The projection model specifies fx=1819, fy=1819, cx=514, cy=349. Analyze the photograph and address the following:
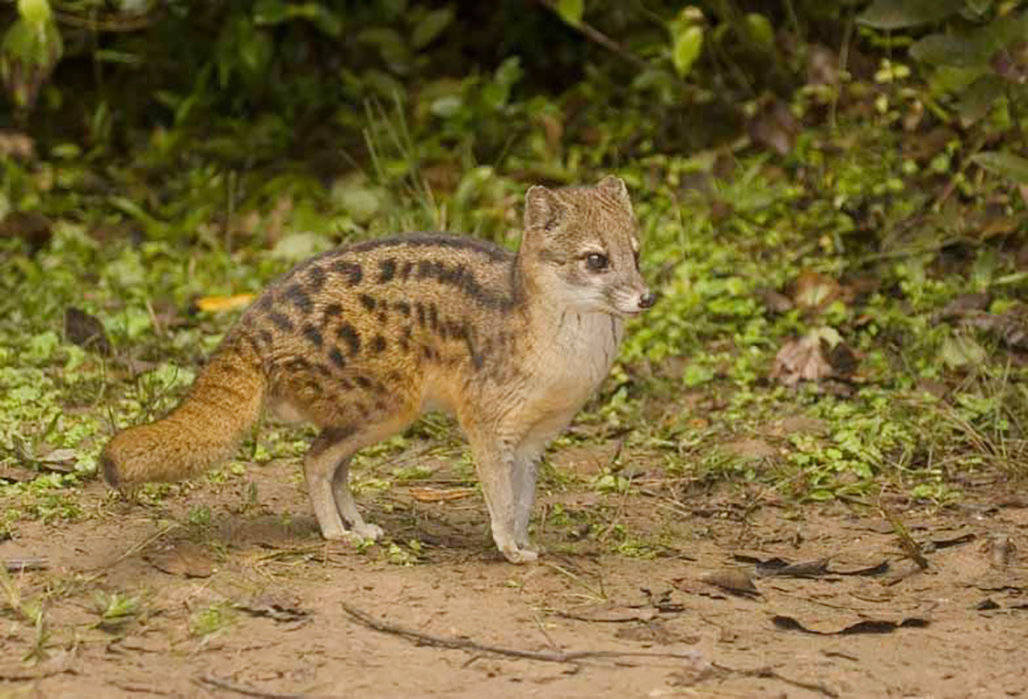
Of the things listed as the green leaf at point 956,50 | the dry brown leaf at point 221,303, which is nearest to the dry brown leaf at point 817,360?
the green leaf at point 956,50

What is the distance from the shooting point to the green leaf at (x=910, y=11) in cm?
760

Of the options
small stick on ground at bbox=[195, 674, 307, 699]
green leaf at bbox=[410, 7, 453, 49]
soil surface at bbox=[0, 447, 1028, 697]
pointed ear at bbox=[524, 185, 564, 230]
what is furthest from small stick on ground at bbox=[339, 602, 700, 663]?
green leaf at bbox=[410, 7, 453, 49]

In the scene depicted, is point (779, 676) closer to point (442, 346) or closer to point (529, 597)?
point (529, 597)

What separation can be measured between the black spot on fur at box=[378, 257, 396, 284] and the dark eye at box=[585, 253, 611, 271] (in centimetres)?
68

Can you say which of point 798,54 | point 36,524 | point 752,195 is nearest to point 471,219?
point 752,195

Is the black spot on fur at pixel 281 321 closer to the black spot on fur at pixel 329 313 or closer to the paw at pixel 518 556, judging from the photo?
the black spot on fur at pixel 329 313

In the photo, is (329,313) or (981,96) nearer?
(329,313)

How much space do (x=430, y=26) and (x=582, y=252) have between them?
4341 millimetres

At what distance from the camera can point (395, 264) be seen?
20.2ft

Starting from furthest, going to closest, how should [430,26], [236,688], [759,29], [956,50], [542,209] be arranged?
1. [430,26]
2. [759,29]
3. [956,50]
4. [542,209]
5. [236,688]

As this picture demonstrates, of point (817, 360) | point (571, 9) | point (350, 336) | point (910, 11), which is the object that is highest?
point (910, 11)

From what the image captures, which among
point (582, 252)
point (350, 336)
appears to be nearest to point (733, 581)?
point (582, 252)

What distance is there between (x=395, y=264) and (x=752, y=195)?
3.57 meters

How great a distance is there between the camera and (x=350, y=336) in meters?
6.00
